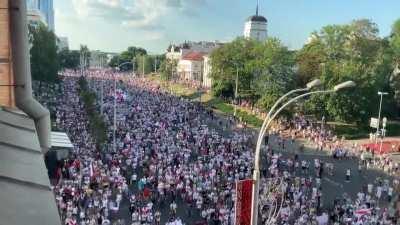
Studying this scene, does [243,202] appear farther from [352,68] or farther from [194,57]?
[194,57]

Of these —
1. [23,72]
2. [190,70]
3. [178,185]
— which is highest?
[23,72]

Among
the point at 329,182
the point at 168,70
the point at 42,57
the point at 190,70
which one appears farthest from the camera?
the point at 190,70

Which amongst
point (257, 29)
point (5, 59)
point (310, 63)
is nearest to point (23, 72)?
point (5, 59)

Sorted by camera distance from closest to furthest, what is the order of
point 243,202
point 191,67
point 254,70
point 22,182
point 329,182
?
point 22,182 < point 243,202 < point 329,182 < point 254,70 < point 191,67

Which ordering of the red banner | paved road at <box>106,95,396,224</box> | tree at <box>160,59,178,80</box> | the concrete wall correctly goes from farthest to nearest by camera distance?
tree at <box>160,59,178,80</box> < paved road at <box>106,95,396,224</box> < the red banner < the concrete wall

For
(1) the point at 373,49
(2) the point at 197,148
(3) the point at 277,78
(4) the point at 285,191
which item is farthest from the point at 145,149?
(1) the point at 373,49

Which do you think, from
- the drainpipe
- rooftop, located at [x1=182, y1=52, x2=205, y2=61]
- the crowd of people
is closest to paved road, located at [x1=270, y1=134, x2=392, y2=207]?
the crowd of people

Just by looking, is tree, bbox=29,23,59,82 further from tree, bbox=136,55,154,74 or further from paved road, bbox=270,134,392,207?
tree, bbox=136,55,154,74

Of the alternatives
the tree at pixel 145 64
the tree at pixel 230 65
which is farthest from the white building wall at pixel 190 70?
the tree at pixel 230 65
